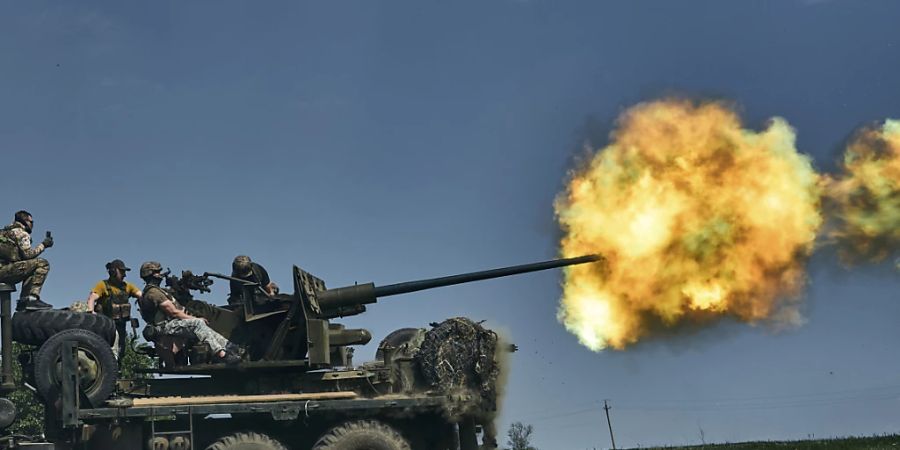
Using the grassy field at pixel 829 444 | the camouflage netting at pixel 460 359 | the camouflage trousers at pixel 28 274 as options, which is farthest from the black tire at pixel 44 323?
the grassy field at pixel 829 444

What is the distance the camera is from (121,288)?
1728 centimetres

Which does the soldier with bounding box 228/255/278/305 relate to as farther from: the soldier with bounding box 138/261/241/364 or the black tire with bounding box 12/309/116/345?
the black tire with bounding box 12/309/116/345

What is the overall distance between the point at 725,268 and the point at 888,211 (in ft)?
12.8

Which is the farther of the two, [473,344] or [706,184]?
[706,184]

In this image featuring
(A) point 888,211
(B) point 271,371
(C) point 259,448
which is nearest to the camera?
(C) point 259,448

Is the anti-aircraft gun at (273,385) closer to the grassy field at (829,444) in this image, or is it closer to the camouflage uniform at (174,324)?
the camouflage uniform at (174,324)

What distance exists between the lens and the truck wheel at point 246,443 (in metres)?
15.7

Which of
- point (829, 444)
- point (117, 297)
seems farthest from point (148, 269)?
point (829, 444)

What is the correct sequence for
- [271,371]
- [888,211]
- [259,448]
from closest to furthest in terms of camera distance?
[259,448]
[271,371]
[888,211]

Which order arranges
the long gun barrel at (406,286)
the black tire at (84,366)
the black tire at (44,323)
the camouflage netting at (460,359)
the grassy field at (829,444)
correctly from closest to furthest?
1. the black tire at (84,366)
2. the black tire at (44,323)
3. the camouflage netting at (460,359)
4. the long gun barrel at (406,286)
5. the grassy field at (829,444)

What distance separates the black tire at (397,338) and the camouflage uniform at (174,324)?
3.14 metres

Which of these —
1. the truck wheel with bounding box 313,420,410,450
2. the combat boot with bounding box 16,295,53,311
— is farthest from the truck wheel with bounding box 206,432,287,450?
the combat boot with bounding box 16,295,53,311

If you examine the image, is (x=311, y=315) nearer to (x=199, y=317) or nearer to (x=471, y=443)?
(x=199, y=317)

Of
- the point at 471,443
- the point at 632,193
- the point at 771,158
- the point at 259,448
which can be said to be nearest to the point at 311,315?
the point at 259,448
